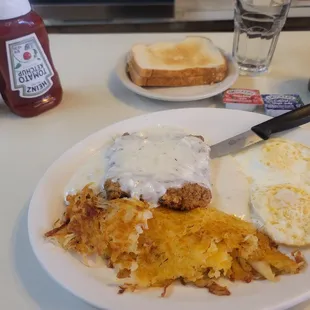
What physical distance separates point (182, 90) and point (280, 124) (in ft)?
1.40

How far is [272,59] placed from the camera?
167 centimetres

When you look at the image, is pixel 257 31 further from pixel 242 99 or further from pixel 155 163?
pixel 155 163

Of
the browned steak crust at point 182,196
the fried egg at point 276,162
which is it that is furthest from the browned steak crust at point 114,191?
the fried egg at point 276,162

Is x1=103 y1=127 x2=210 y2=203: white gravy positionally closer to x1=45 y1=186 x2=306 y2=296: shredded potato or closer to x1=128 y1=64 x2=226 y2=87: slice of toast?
x1=45 y1=186 x2=306 y2=296: shredded potato

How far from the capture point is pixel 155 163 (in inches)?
38.8

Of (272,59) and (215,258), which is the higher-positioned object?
(215,258)

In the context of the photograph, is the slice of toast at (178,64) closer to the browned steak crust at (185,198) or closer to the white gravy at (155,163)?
the white gravy at (155,163)

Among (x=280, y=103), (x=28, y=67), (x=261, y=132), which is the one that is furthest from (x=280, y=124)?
(x=28, y=67)

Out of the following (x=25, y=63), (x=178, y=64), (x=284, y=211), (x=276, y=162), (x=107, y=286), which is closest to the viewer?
(x=107, y=286)

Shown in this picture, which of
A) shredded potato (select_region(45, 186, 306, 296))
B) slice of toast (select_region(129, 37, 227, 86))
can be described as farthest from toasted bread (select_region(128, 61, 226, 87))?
shredded potato (select_region(45, 186, 306, 296))

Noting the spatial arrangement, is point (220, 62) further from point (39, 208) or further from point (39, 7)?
point (39, 7)

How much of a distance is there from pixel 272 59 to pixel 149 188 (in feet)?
3.31

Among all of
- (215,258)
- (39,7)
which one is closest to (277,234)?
(215,258)

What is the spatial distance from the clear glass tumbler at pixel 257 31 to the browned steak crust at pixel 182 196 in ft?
2.62
